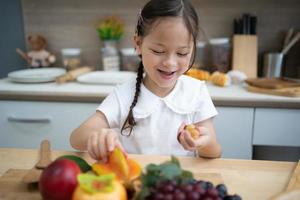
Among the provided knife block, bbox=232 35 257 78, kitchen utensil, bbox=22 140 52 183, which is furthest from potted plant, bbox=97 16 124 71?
kitchen utensil, bbox=22 140 52 183

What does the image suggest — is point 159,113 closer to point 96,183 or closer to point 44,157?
point 44,157

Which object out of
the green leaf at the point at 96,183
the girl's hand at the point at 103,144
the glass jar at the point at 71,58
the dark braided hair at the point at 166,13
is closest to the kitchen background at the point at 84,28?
the glass jar at the point at 71,58

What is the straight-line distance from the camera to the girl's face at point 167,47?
0.83 metres

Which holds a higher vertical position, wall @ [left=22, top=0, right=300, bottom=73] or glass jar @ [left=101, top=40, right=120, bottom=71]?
wall @ [left=22, top=0, right=300, bottom=73]

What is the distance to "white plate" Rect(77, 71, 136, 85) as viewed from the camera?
1.64 m

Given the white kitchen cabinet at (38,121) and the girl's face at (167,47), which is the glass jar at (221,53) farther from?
the girl's face at (167,47)

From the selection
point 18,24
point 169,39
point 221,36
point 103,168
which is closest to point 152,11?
point 169,39

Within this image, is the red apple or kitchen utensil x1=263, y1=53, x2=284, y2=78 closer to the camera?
the red apple

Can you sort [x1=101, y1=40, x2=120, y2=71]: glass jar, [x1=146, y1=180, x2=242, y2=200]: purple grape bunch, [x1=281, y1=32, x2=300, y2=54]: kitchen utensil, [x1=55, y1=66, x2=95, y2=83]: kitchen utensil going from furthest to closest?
[x1=101, y1=40, x2=120, y2=71]: glass jar → [x1=281, y1=32, x2=300, y2=54]: kitchen utensil → [x1=55, y1=66, x2=95, y2=83]: kitchen utensil → [x1=146, y1=180, x2=242, y2=200]: purple grape bunch

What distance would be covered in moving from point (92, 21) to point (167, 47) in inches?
51.8

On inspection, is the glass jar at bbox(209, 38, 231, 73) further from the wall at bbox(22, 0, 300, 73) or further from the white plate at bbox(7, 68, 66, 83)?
the white plate at bbox(7, 68, 66, 83)

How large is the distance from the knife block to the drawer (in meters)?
0.45

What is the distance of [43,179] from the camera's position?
514mm

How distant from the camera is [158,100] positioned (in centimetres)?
104
